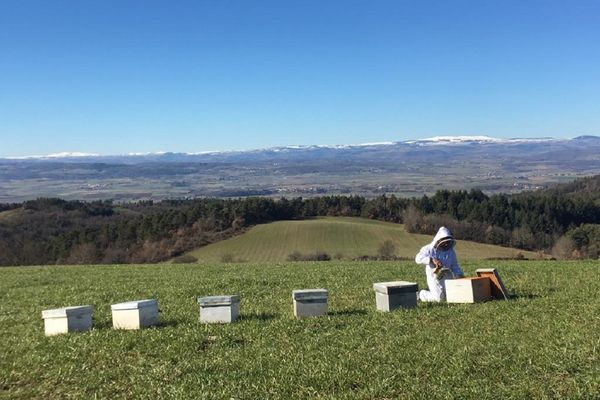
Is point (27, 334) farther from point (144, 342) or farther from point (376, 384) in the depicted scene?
point (376, 384)

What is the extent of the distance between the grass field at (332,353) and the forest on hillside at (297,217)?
57627mm

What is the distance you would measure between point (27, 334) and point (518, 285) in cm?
1294

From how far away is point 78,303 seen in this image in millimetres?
16844

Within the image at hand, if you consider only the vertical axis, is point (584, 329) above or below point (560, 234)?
above

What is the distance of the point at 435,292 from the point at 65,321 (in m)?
8.68

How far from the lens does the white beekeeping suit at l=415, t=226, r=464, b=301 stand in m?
14.5

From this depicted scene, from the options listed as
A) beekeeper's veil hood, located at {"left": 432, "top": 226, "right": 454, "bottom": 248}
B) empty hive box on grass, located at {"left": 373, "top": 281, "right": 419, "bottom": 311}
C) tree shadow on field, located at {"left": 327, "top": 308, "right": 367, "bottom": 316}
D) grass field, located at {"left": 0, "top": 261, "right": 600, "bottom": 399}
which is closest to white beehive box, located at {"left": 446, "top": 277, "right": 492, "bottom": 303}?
grass field, located at {"left": 0, "top": 261, "right": 600, "bottom": 399}

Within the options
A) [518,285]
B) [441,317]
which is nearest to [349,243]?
[518,285]

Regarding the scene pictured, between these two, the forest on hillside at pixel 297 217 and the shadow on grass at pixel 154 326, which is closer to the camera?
the shadow on grass at pixel 154 326

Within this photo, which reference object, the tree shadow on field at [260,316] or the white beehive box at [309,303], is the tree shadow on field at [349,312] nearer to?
the white beehive box at [309,303]

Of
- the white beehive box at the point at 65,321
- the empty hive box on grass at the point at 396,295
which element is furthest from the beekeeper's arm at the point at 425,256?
the white beehive box at the point at 65,321

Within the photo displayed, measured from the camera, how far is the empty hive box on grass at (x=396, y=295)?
510 inches

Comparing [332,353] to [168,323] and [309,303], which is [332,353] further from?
[168,323]

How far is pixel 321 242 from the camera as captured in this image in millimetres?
79125
